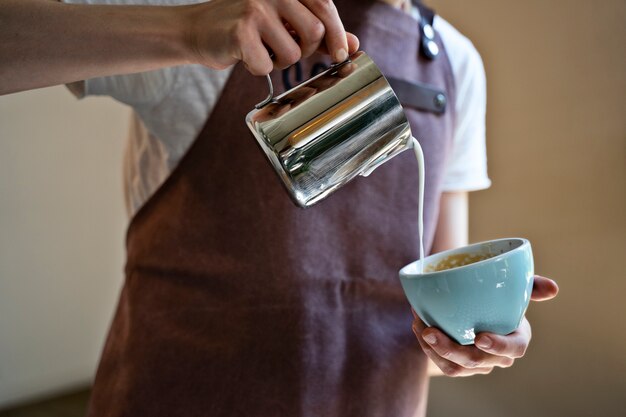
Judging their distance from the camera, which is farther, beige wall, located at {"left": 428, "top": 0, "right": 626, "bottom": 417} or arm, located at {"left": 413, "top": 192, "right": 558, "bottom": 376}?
beige wall, located at {"left": 428, "top": 0, "right": 626, "bottom": 417}

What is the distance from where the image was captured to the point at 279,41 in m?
0.49

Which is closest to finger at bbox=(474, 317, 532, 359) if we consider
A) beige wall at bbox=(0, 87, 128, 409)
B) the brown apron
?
the brown apron

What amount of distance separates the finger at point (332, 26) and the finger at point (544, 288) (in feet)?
1.06

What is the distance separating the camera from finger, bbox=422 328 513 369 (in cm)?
60

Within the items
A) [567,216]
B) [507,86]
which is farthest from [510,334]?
[507,86]

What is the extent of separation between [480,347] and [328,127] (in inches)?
10.5

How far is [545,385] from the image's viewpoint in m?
1.04

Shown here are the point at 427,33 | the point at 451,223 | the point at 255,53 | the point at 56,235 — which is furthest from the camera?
the point at 56,235

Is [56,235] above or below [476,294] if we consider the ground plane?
below

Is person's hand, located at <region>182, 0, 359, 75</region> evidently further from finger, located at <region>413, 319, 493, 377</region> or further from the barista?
finger, located at <region>413, 319, 493, 377</region>

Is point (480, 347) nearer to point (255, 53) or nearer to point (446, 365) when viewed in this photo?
point (446, 365)

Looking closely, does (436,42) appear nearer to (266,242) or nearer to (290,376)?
(266,242)

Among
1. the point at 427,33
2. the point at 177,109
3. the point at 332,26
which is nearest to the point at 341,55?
the point at 332,26

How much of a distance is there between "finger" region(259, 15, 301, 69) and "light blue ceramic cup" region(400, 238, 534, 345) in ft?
0.76
